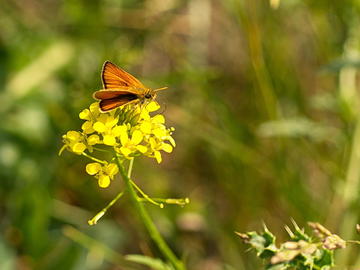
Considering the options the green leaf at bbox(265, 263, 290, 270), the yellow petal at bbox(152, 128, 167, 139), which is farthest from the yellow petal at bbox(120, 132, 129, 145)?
the green leaf at bbox(265, 263, 290, 270)

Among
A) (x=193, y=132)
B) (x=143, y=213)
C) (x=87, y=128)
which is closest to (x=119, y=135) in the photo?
(x=87, y=128)

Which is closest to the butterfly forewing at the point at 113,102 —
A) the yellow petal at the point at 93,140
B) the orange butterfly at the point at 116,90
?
the orange butterfly at the point at 116,90

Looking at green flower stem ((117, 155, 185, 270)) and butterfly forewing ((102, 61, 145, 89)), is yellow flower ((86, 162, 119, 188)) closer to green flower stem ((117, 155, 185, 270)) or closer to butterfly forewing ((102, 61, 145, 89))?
green flower stem ((117, 155, 185, 270))

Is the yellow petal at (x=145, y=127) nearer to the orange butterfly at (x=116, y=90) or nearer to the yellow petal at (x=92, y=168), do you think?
the orange butterfly at (x=116, y=90)

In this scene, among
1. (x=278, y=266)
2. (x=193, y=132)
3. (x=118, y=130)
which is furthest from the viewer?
(x=193, y=132)

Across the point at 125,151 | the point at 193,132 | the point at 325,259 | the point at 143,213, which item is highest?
the point at 125,151

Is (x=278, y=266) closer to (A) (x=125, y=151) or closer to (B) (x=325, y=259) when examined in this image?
(B) (x=325, y=259)
